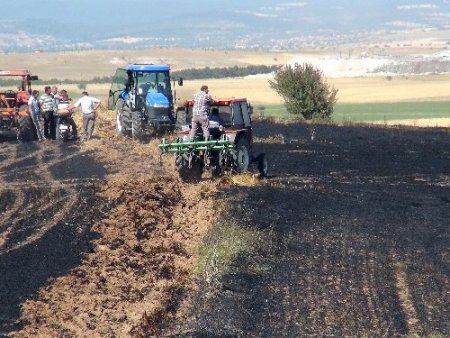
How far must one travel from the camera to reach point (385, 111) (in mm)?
57719

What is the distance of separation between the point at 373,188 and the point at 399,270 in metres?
7.32

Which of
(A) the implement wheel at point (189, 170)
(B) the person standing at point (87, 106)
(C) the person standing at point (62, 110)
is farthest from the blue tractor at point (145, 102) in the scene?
(A) the implement wheel at point (189, 170)

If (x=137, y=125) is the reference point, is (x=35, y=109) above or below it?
above

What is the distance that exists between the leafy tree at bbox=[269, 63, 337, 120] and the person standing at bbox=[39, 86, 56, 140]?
55.7 feet

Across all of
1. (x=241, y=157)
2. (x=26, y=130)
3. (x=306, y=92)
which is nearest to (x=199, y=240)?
(x=241, y=157)

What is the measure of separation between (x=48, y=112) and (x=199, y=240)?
1448 centimetres

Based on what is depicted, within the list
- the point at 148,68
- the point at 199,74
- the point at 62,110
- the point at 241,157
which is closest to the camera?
the point at 241,157

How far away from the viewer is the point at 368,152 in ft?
85.8

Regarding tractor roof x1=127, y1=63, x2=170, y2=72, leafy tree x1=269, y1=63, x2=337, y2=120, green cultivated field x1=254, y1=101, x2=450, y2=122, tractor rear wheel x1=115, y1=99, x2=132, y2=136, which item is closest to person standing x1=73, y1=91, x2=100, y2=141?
tractor rear wheel x1=115, y1=99, x2=132, y2=136

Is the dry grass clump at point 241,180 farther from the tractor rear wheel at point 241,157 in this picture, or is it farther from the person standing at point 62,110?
the person standing at point 62,110

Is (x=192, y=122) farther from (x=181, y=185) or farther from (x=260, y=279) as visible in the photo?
(x=260, y=279)

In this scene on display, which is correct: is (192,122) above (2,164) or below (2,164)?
above

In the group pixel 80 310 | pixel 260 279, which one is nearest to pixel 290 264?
pixel 260 279

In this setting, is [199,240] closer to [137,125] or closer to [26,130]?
[137,125]
